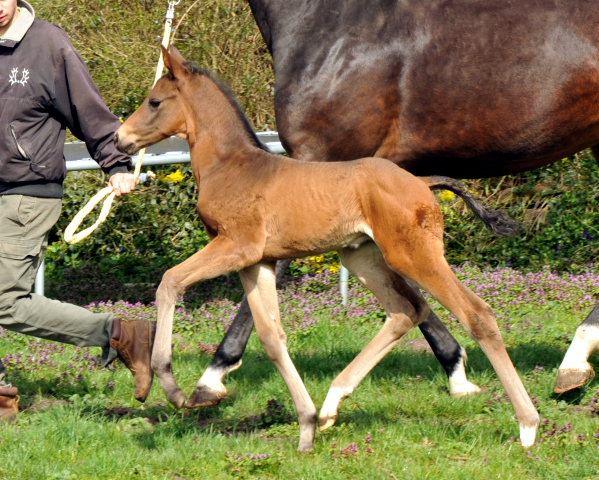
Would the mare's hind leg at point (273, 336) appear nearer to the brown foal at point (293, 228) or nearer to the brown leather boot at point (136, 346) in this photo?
the brown foal at point (293, 228)

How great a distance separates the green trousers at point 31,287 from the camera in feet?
13.4

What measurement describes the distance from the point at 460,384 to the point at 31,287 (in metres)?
2.33

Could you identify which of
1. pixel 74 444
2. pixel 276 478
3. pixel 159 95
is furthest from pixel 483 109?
pixel 74 444

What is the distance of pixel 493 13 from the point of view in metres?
4.48

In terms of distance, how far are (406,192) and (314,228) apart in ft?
1.46

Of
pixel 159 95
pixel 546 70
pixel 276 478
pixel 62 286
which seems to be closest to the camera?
pixel 276 478

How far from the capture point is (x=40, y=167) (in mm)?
4105

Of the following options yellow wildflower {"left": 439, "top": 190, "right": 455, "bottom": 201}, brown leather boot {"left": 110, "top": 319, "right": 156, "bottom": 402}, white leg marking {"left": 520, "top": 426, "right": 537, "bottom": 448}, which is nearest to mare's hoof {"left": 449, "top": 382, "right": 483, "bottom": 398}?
white leg marking {"left": 520, "top": 426, "right": 537, "bottom": 448}

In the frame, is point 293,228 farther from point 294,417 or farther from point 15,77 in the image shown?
point 15,77

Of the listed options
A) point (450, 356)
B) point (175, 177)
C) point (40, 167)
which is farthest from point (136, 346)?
point (175, 177)

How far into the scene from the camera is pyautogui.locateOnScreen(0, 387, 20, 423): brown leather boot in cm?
419

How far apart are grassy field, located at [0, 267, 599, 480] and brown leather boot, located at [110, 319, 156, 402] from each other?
0.26 metres

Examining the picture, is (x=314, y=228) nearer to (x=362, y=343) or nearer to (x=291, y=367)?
(x=291, y=367)

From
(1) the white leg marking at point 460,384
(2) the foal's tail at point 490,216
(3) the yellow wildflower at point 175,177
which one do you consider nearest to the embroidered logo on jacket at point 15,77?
(2) the foal's tail at point 490,216
